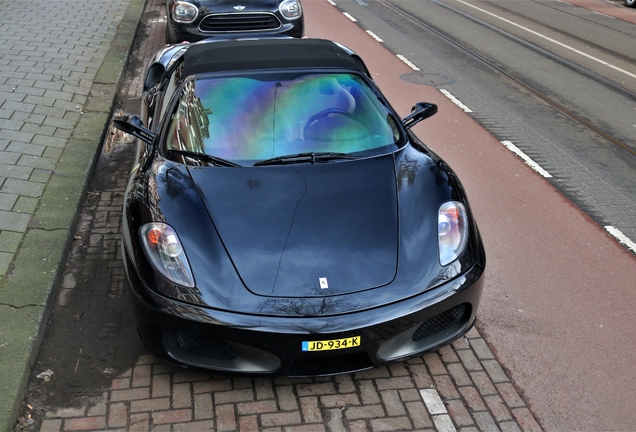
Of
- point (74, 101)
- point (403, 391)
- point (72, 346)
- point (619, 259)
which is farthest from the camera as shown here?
point (74, 101)

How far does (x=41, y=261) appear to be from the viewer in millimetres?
5020

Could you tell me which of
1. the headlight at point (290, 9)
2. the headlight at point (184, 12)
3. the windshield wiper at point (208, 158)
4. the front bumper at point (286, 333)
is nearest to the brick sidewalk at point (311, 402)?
the front bumper at point (286, 333)

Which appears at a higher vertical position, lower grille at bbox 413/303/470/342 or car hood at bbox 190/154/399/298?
car hood at bbox 190/154/399/298

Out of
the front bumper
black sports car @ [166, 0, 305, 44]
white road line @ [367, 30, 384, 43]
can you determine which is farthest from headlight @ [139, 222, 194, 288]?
white road line @ [367, 30, 384, 43]

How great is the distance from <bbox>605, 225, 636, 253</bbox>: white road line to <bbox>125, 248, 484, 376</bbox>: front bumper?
8.51ft

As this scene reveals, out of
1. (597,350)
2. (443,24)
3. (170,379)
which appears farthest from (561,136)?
(443,24)

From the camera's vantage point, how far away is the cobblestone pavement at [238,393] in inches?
146

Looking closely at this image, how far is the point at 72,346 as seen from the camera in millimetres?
4316

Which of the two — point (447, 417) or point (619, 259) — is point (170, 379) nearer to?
point (447, 417)

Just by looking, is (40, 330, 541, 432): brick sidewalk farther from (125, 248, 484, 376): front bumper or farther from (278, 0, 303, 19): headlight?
(278, 0, 303, 19): headlight

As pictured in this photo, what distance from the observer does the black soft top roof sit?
5.16 metres

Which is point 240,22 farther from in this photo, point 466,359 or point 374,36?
point 466,359

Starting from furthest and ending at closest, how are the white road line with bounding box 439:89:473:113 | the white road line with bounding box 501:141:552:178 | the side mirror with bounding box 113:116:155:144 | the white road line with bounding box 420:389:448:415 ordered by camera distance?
the white road line with bounding box 439:89:473:113
the white road line with bounding box 501:141:552:178
the side mirror with bounding box 113:116:155:144
the white road line with bounding box 420:389:448:415

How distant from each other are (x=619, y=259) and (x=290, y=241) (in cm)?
314
